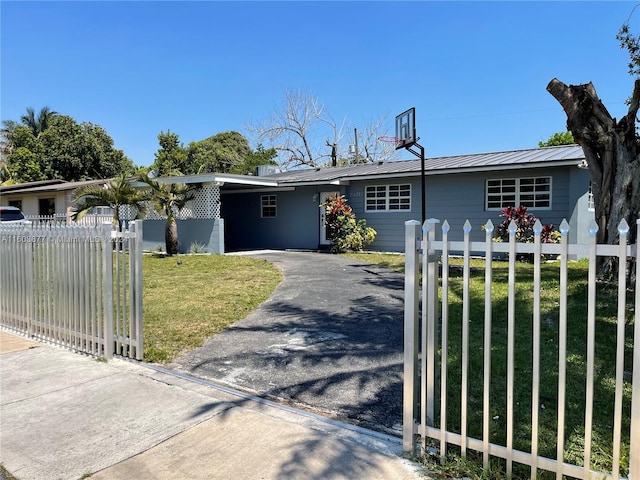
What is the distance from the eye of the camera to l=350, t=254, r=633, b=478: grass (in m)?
3.12

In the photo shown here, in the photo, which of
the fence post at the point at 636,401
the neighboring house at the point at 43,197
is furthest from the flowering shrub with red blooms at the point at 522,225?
the neighboring house at the point at 43,197

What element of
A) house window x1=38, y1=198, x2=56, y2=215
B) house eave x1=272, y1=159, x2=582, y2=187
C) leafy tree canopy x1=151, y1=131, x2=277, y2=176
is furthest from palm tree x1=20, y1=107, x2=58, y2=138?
house eave x1=272, y1=159, x2=582, y2=187

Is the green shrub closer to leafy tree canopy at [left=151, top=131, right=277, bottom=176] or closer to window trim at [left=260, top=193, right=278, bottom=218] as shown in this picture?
window trim at [left=260, top=193, right=278, bottom=218]

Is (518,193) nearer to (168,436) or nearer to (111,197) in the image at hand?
(111,197)

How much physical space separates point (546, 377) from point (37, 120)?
154ft

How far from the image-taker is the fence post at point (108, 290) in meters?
5.20

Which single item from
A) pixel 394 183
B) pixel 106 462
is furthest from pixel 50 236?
pixel 394 183

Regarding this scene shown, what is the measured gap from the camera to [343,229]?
17.0 meters

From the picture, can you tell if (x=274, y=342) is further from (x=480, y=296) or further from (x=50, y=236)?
(x=480, y=296)

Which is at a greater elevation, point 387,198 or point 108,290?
point 387,198

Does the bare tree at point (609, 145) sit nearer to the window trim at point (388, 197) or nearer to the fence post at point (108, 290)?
the window trim at point (388, 197)

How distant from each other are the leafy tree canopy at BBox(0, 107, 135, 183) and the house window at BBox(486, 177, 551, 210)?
1114 inches

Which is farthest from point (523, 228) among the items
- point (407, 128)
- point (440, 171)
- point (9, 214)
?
point (9, 214)

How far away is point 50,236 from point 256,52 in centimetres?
2054
